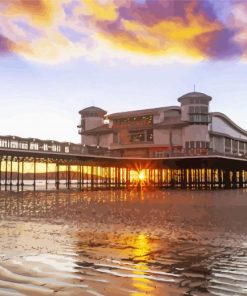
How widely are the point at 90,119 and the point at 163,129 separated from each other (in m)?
17.8

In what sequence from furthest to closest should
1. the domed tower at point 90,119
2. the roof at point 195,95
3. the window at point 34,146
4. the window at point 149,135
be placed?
the domed tower at point 90,119 → the window at point 149,135 → the roof at point 195,95 → the window at point 34,146

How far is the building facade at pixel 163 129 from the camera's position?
70688 mm

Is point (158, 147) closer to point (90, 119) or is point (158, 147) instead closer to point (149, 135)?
point (149, 135)

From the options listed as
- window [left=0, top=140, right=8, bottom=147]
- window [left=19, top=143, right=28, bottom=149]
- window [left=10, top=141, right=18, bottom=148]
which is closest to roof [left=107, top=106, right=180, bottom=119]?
window [left=19, top=143, right=28, bottom=149]

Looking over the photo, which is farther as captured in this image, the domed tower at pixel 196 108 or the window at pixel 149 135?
the window at pixel 149 135

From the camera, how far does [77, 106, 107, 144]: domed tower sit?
277 ft

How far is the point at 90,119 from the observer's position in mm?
84625

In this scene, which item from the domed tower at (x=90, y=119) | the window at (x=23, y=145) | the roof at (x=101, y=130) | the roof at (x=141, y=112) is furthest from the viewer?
the domed tower at (x=90, y=119)

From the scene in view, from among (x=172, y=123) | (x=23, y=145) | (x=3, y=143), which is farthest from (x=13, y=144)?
(x=172, y=123)

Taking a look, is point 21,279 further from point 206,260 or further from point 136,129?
point 136,129

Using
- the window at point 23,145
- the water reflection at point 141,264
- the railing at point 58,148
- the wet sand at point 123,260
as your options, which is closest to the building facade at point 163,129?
the railing at point 58,148

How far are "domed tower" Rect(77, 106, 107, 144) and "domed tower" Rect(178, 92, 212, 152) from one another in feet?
64.3

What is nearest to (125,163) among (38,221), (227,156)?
(227,156)

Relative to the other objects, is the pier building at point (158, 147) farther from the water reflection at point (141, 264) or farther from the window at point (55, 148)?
the water reflection at point (141, 264)
